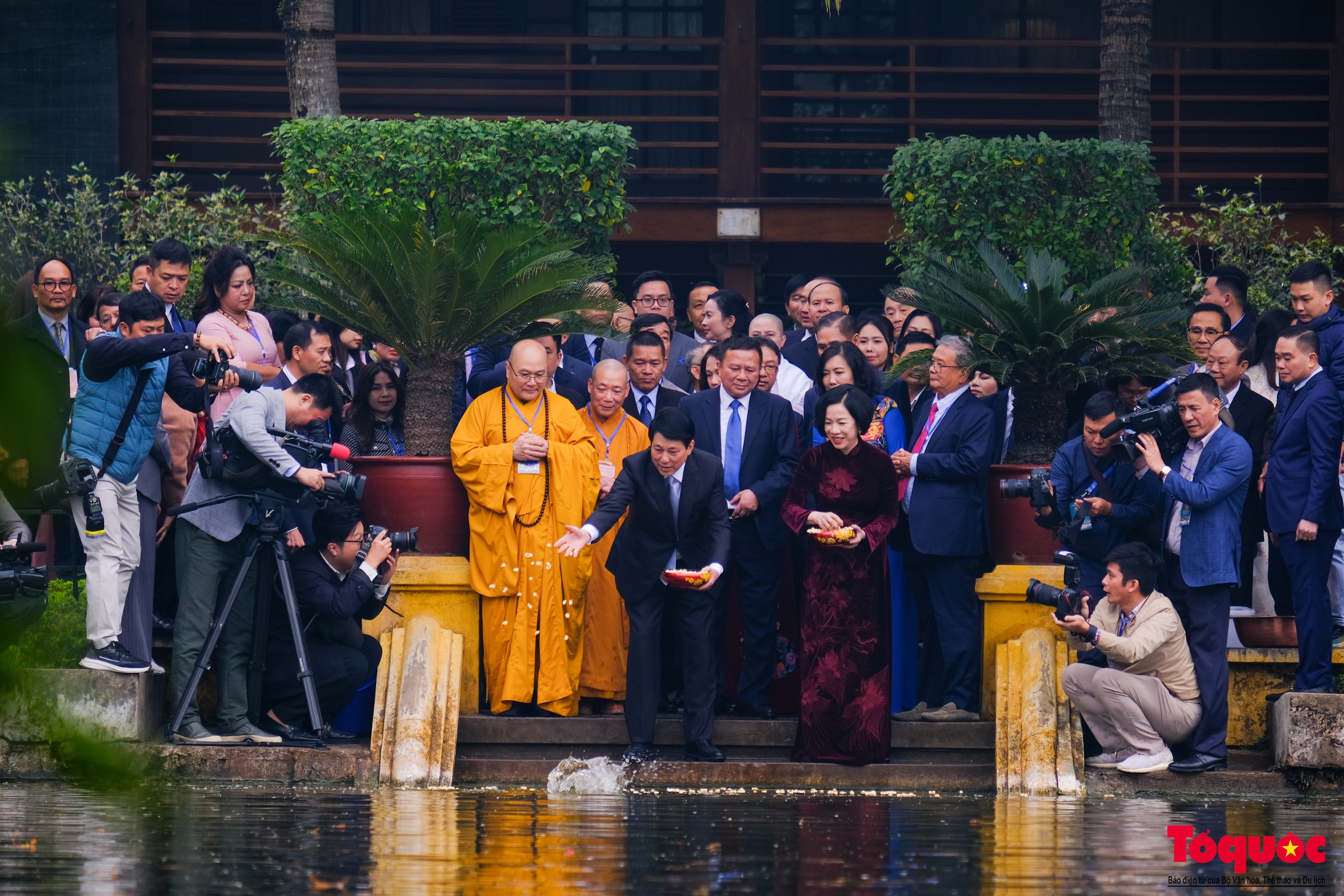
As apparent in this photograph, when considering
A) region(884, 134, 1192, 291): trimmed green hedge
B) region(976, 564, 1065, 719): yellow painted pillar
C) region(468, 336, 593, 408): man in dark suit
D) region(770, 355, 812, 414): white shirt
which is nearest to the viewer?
region(976, 564, 1065, 719): yellow painted pillar

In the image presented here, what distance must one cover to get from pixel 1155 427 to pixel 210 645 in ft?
15.4

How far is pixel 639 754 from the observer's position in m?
8.09

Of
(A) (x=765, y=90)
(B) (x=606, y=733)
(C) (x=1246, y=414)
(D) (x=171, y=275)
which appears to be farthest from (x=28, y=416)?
(A) (x=765, y=90)

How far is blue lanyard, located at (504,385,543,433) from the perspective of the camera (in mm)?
8719

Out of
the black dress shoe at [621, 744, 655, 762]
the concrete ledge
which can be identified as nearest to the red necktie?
the black dress shoe at [621, 744, 655, 762]

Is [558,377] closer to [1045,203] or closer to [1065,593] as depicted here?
[1065,593]

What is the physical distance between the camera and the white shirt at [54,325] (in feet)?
6.40

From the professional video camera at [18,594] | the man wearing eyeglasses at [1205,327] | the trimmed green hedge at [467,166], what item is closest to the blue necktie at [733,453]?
the man wearing eyeglasses at [1205,327]

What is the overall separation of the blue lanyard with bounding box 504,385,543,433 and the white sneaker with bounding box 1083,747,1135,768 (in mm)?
3300

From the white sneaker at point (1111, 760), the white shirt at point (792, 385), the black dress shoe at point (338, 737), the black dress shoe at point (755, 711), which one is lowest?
the white sneaker at point (1111, 760)

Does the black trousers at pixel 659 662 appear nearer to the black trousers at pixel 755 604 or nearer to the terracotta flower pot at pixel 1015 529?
the black trousers at pixel 755 604

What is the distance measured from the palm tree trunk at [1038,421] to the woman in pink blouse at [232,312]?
4192 millimetres

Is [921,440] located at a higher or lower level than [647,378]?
lower

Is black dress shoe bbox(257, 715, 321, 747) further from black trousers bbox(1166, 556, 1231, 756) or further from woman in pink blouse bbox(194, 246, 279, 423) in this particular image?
black trousers bbox(1166, 556, 1231, 756)
